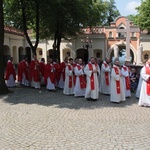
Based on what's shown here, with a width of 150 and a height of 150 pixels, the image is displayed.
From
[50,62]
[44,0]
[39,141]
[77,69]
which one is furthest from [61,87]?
[39,141]

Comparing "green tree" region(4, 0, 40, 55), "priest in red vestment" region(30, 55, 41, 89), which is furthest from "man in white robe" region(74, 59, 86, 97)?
"green tree" region(4, 0, 40, 55)

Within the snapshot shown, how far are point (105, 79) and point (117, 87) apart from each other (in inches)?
93.3

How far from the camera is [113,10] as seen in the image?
5319 centimetres

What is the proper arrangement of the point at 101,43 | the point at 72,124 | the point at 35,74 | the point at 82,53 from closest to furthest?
the point at 72,124, the point at 35,74, the point at 101,43, the point at 82,53

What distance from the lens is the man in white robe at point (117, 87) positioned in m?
10.9

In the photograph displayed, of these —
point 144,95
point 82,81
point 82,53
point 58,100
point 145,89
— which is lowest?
point 58,100

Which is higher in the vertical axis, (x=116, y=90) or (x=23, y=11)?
(x=23, y=11)

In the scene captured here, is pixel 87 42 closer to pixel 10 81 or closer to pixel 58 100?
pixel 10 81

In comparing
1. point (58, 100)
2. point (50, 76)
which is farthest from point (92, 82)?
point (50, 76)

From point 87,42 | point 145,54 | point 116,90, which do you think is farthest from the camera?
point 145,54

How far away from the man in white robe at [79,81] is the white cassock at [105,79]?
115 centimetres

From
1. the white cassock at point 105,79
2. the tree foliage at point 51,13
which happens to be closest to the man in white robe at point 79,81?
the white cassock at point 105,79

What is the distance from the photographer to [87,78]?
11492mm

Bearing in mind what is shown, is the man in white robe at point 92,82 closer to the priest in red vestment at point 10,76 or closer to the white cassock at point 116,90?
the white cassock at point 116,90
